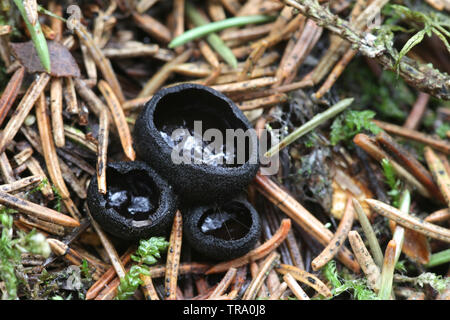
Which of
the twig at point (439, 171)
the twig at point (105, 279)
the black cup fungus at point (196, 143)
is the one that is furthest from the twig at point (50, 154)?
the twig at point (439, 171)

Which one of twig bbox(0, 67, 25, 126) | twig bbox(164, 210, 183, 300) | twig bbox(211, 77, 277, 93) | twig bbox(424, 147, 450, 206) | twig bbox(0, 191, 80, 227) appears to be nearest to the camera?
twig bbox(0, 191, 80, 227)

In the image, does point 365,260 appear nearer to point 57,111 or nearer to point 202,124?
point 202,124

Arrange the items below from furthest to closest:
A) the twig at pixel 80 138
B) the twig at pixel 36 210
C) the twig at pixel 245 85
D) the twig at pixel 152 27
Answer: the twig at pixel 152 27
the twig at pixel 245 85
the twig at pixel 80 138
the twig at pixel 36 210

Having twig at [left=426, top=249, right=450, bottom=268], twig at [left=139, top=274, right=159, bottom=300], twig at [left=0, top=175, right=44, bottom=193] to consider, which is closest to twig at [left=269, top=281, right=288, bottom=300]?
twig at [left=139, top=274, right=159, bottom=300]

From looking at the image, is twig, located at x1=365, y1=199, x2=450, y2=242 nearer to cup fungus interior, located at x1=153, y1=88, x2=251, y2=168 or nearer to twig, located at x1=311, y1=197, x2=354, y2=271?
twig, located at x1=311, y1=197, x2=354, y2=271

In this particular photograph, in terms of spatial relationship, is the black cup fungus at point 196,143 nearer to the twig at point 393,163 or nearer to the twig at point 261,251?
the twig at point 261,251

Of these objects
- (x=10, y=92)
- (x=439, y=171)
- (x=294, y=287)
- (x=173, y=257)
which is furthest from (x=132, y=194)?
(x=439, y=171)

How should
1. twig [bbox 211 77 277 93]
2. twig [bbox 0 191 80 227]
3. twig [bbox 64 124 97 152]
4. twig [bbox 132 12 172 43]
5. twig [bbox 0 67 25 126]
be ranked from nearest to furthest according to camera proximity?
twig [bbox 0 191 80 227] < twig [bbox 0 67 25 126] < twig [bbox 64 124 97 152] < twig [bbox 211 77 277 93] < twig [bbox 132 12 172 43]

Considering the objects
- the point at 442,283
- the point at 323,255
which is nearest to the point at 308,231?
the point at 323,255
